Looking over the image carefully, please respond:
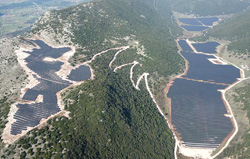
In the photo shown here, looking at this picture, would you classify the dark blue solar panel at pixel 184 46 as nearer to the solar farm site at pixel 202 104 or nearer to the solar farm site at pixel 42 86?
the solar farm site at pixel 202 104

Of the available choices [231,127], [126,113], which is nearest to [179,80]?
[231,127]

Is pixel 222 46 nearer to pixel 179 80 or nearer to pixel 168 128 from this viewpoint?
pixel 179 80

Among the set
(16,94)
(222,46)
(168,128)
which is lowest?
(168,128)

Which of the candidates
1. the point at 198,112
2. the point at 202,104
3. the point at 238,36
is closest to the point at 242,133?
the point at 198,112

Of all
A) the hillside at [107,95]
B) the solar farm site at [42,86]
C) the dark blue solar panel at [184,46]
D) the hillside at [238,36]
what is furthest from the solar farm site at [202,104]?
the solar farm site at [42,86]

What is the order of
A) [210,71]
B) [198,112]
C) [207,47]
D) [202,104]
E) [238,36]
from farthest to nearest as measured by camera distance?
[207,47]
[238,36]
[210,71]
[202,104]
[198,112]

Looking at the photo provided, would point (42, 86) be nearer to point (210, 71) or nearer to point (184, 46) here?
point (210, 71)

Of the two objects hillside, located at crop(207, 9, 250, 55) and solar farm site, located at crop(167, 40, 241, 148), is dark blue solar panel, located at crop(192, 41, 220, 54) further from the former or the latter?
solar farm site, located at crop(167, 40, 241, 148)
